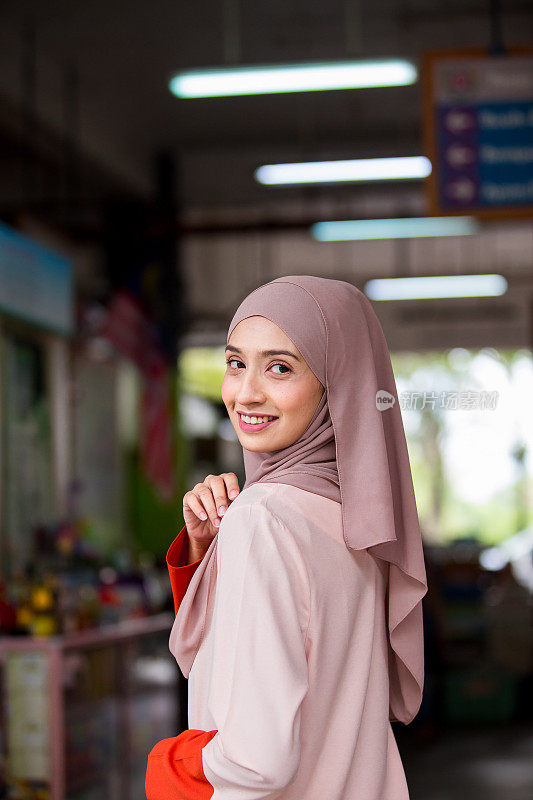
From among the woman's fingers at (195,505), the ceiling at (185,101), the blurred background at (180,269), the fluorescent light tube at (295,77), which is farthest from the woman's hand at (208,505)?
the ceiling at (185,101)

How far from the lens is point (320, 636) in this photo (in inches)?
55.9

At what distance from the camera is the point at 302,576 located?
140cm

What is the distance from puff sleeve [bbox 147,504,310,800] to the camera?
1.30 metres

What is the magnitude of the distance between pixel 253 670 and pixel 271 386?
Result: 16.2 inches

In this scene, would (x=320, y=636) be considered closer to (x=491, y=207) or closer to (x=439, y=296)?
(x=491, y=207)

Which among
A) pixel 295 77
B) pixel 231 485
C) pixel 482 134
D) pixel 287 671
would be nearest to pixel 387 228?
pixel 482 134

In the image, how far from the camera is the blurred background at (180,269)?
477 centimetres

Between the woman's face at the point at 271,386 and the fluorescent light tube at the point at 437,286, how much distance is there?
864cm

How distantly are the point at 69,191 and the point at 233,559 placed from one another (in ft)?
27.1

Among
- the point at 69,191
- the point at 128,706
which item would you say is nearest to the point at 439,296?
the point at 69,191

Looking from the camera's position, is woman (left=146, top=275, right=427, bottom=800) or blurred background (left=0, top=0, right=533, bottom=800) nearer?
woman (left=146, top=275, right=427, bottom=800)

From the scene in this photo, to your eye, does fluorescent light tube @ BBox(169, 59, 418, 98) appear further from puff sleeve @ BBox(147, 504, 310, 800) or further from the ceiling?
puff sleeve @ BBox(147, 504, 310, 800)

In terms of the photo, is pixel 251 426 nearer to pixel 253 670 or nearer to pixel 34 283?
pixel 253 670

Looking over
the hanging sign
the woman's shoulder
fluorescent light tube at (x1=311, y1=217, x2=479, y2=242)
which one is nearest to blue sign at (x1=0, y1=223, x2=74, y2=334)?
the hanging sign
